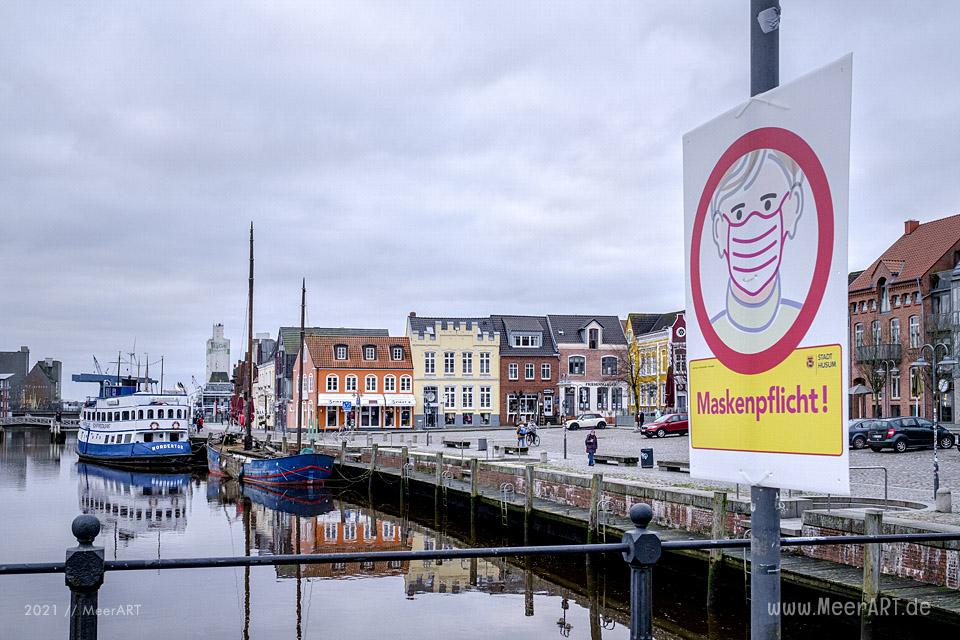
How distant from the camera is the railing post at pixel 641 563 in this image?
3721mm

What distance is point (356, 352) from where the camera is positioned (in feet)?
234

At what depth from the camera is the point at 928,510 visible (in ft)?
53.4

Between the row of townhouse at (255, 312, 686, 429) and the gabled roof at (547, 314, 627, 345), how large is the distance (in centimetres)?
9

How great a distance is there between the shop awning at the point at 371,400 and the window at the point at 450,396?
18.3ft

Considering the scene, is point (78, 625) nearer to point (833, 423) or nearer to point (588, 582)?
point (833, 423)

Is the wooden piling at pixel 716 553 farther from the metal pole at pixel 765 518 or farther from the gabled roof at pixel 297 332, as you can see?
the gabled roof at pixel 297 332

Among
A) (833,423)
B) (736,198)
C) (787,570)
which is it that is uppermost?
(736,198)

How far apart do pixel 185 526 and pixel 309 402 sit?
39999 millimetres

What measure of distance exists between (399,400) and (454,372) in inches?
214

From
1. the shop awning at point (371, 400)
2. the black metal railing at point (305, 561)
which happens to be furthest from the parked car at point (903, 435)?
the shop awning at point (371, 400)

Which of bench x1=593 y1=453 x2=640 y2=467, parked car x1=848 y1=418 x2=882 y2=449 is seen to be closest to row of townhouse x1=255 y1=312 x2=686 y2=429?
parked car x1=848 y1=418 x2=882 y2=449

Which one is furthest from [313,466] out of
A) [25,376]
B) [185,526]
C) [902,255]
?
[25,376]

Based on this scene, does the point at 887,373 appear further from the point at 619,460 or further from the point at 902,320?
the point at 619,460

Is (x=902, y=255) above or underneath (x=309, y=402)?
above
